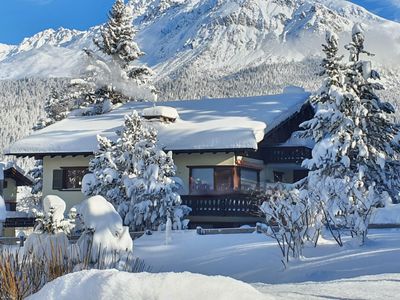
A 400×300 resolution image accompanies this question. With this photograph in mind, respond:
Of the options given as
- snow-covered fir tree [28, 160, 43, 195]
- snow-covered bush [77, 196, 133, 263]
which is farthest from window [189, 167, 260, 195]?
snow-covered fir tree [28, 160, 43, 195]

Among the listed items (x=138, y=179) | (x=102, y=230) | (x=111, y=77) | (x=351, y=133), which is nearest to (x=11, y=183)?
(x=111, y=77)

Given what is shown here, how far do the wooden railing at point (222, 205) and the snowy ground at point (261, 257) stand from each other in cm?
573

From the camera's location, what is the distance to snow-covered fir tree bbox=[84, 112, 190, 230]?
72.5 feet

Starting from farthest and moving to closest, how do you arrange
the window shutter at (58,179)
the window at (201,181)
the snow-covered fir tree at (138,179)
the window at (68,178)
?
the window shutter at (58,179)
the window at (68,178)
the window at (201,181)
the snow-covered fir tree at (138,179)

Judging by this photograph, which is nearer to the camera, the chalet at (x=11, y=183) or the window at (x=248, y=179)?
the window at (x=248, y=179)

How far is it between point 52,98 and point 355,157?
2857cm

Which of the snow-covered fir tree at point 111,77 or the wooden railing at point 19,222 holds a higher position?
the snow-covered fir tree at point 111,77

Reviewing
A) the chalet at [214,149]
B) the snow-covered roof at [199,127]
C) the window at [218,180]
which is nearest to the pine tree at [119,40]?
the snow-covered roof at [199,127]

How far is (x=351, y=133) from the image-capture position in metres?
23.1

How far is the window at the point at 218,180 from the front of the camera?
2625 cm

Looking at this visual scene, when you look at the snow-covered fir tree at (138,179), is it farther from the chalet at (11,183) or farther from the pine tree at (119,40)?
the pine tree at (119,40)

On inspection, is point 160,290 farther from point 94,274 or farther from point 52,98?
point 52,98

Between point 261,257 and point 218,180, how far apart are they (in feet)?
39.2

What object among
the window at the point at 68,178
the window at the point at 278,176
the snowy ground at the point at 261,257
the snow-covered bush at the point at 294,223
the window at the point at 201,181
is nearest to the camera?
the snowy ground at the point at 261,257
